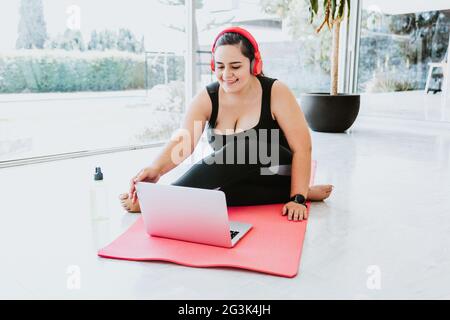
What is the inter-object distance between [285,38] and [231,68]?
363 centimetres

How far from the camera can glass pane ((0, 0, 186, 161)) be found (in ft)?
9.58

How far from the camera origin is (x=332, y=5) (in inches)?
155

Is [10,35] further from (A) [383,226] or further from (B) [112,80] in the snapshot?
(A) [383,226]

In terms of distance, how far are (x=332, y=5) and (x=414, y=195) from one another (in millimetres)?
2335

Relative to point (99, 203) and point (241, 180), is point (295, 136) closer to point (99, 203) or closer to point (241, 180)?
point (241, 180)

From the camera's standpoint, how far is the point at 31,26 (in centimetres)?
291

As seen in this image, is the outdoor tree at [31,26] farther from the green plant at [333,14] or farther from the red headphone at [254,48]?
the green plant at [333,14]

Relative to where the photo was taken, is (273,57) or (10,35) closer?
(10,35)

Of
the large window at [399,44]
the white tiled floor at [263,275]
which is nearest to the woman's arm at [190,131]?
the white tiled floor at [263,275]

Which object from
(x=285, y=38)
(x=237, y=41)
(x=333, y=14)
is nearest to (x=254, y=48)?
(x=237, y=41)

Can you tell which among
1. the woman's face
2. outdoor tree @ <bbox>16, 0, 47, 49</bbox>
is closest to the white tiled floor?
the woman's face

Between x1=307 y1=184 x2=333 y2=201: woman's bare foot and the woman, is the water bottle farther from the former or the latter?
x1=307 y1=184 x2=333 y2=201: woman's bare foot

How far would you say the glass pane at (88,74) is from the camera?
292 centimetres
